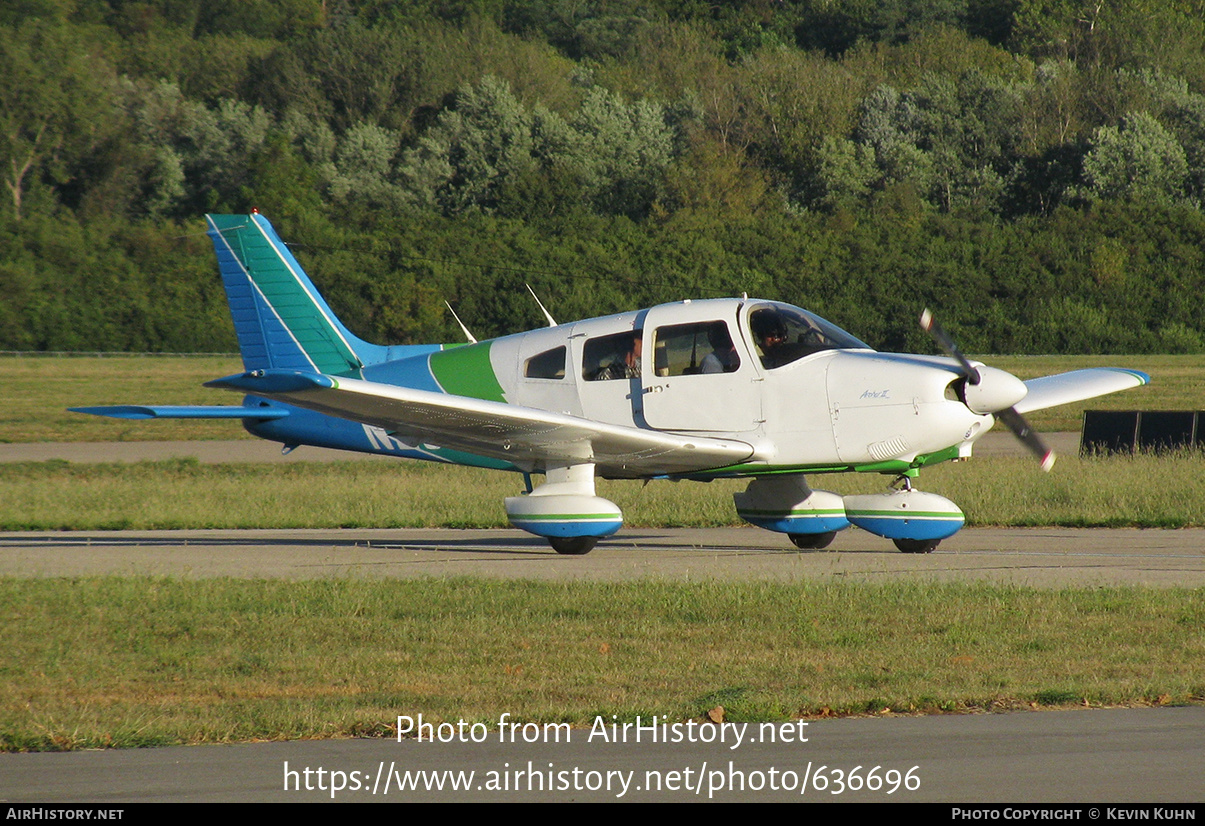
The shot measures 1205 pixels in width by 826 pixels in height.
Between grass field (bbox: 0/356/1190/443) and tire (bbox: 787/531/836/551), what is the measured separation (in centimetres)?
1945

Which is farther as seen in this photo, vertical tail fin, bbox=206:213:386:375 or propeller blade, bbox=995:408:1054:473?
vertical tail fin, bbox=206:213:386:375

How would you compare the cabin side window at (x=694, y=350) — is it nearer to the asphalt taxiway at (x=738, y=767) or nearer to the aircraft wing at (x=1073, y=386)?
the aircraft wing at (x=1073, y=386)

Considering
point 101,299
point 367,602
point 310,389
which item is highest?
point 310,389

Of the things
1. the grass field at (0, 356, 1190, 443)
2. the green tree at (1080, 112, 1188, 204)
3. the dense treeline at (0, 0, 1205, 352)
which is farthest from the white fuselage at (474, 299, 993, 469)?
the green tree at (1080, 112, 1188, 204)

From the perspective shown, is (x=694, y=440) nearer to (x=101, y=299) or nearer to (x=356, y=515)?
(x=356, y=515)

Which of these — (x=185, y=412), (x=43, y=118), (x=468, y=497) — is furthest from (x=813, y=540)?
(x=43, y=118)

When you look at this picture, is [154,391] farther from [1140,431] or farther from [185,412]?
[185,412]

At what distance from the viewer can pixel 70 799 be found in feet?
17.0

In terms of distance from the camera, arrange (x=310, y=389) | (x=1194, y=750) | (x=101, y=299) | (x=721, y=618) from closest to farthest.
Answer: (x=1194, y=750), (x=721, y=618), (x=310, y=389), (x=101, y=299)

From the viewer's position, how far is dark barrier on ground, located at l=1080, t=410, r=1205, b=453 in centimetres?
2216

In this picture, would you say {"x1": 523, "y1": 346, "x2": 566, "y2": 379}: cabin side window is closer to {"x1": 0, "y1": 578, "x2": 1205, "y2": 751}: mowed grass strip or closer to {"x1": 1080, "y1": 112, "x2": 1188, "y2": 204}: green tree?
{"x1": 0, "y1": 578, "x2": 1205, "y2": 751}: mowed grass strip

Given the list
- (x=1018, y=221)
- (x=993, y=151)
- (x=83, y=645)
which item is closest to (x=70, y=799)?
(x=83, y=645)

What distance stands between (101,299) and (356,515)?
4504 cm

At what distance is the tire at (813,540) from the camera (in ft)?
44.7
